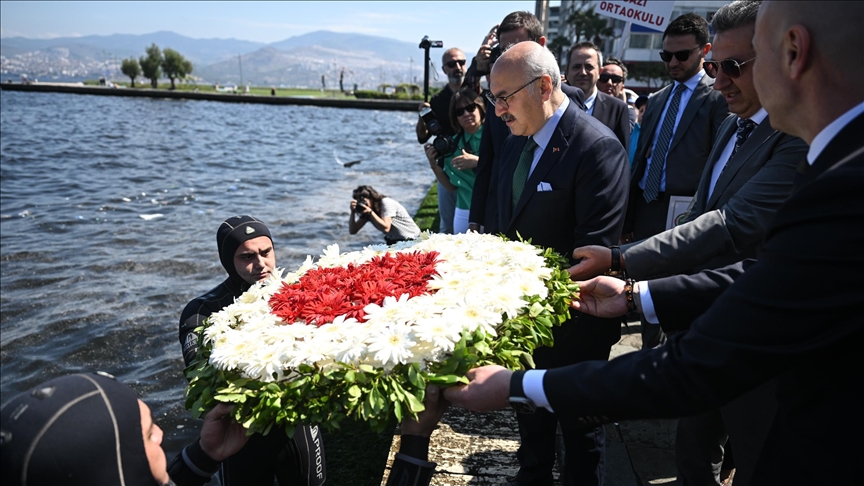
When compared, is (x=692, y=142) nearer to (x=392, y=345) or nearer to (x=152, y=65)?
(x=392, y=345)

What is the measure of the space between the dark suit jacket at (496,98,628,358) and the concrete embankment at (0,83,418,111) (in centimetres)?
6589

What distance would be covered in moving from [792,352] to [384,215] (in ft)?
21.7

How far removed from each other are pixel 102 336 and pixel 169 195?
12166mm

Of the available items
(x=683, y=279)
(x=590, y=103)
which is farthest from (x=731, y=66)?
(x=590, y=103)

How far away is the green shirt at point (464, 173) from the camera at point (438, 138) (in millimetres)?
71

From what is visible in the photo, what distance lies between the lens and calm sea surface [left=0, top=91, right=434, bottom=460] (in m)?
8.65

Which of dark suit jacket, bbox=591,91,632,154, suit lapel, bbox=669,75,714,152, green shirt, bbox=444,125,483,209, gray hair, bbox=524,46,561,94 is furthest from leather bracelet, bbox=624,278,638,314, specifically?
green shirt, bbox=444,125,483,209

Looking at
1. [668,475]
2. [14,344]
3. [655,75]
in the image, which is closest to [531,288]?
[668,475]

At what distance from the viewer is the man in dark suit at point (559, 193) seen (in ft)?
11.4

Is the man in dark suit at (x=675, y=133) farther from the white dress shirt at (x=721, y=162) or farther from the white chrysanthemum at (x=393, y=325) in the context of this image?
the white chrysanthemum at (x=393, y=325)

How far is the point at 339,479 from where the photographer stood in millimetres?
4477

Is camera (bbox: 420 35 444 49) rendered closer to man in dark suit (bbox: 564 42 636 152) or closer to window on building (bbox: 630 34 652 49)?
man in dark suit (bbox: 564 42 636 152)

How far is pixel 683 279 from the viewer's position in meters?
2.62

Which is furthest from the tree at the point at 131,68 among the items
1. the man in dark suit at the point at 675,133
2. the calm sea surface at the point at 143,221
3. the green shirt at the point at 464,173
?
the man in dark suit at the point at 675,133
